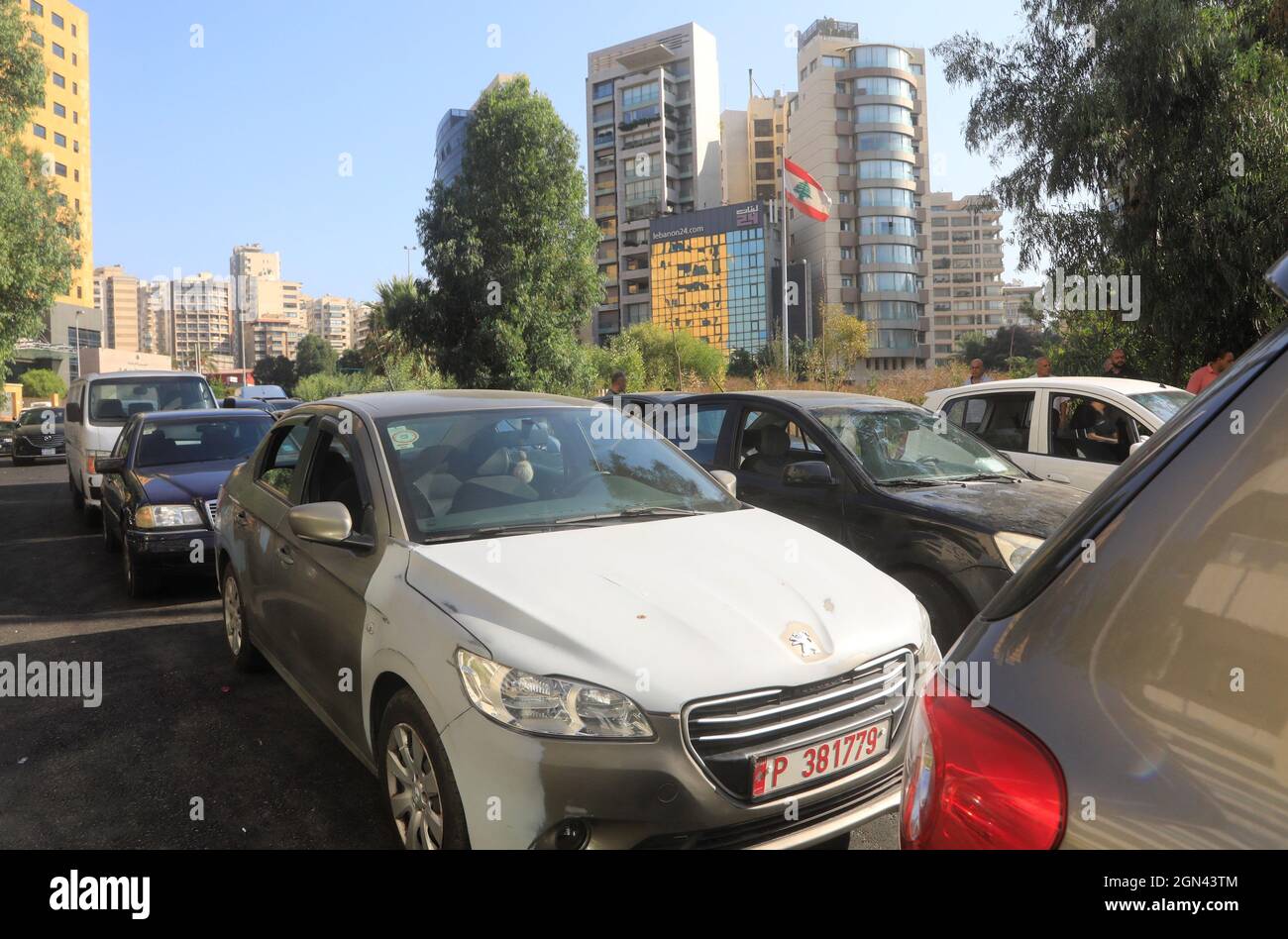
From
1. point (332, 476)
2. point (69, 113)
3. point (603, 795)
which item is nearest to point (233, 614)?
point (332, 476)

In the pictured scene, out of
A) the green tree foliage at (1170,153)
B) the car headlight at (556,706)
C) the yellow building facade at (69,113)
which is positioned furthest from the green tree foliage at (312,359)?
the car headlight at (556,706)

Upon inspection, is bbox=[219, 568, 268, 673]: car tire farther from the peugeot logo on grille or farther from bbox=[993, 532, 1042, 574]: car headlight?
bbox=[993, 532, 1042, 574]: car headlight

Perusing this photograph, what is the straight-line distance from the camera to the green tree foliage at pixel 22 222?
61.3ft

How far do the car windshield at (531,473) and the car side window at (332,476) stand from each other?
359 millimetres

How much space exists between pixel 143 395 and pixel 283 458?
9.82 metres

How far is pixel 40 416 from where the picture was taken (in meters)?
26.2

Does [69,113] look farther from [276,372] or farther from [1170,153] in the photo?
[1170,153]

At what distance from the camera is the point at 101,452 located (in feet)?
38.5

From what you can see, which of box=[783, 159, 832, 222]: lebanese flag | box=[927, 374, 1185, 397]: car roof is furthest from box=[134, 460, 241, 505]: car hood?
box=[783, 159, 832, 222]: lebanese flag

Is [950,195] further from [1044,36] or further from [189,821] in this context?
[189,821]

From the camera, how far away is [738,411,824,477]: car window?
602 cm
